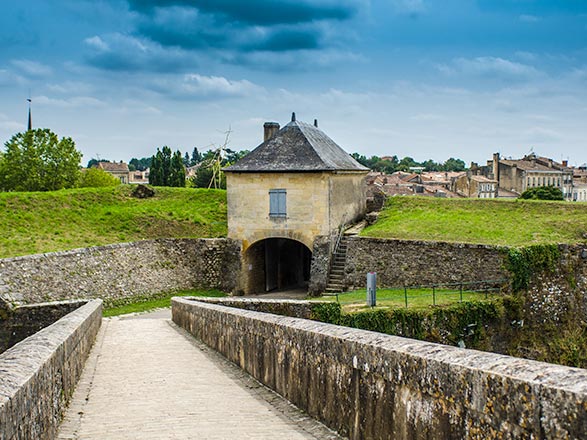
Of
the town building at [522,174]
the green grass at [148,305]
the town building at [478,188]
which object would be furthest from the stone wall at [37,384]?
the town building at [522,174]

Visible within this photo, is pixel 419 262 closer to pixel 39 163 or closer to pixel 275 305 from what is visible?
pixel 275 305

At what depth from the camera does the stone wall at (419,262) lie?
24.8m

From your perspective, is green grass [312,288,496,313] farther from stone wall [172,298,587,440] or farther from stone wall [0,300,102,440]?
stone wall [0,300,102,440]

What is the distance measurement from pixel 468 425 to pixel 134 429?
3483mm

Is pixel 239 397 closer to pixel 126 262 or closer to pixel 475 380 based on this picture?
pixel 475 380

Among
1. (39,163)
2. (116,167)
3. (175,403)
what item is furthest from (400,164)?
(175,403)

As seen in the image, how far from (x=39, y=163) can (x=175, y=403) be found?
47087mm

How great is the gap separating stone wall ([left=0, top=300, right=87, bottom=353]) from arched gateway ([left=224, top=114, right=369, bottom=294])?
10396 mm

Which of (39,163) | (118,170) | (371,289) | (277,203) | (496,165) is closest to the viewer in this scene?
(371,289)

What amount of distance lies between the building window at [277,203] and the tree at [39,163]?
88.8 ft

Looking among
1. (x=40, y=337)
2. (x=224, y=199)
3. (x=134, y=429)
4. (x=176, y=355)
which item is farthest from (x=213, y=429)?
(x=224, y=199)

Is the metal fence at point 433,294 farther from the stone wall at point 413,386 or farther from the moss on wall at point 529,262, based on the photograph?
the stone wall at point 413,386

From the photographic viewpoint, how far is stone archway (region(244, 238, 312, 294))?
100ft

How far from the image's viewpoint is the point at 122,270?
2708 cm
